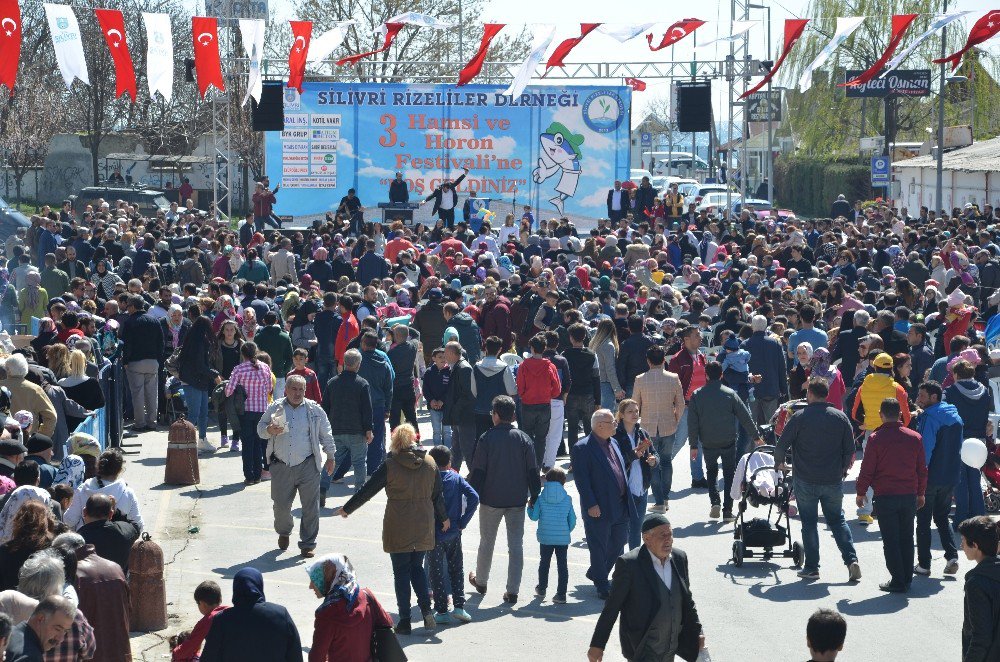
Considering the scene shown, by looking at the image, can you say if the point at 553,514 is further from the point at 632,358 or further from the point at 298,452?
the point at 632,358

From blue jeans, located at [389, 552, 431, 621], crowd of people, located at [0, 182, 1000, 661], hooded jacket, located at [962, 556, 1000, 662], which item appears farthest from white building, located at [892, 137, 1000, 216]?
hooded jacket, located at [962, 556, 1000, 662]

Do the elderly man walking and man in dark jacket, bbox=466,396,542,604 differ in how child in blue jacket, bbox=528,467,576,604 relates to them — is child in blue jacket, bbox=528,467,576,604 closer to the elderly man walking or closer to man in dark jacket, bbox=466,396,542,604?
man in dark jacket, bbox=466,396,542,604

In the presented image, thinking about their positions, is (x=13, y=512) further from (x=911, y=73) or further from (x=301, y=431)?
(x=911, y=73)

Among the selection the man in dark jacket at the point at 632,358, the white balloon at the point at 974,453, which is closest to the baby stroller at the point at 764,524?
the white balloon at the point at 974,453

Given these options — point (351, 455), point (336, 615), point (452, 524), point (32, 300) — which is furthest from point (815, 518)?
point (32, 300)

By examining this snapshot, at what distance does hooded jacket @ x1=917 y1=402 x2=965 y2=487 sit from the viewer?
11062 mm

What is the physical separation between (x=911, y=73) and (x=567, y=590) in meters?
38.6

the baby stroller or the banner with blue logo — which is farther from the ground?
the banner with blue logo

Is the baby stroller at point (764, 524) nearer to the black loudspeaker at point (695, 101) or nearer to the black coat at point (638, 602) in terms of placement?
the black coat at point (638, 602)

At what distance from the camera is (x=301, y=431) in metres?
11.6

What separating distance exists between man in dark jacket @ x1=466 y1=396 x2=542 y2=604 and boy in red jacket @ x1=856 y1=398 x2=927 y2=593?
2.46 meters

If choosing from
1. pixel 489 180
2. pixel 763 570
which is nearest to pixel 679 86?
pixel 489 180

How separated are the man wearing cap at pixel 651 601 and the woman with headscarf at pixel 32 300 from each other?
13.0m

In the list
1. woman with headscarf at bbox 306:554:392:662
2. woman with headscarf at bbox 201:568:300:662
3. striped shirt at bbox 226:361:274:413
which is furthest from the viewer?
striped shirt at bbox 226:361:274:413
